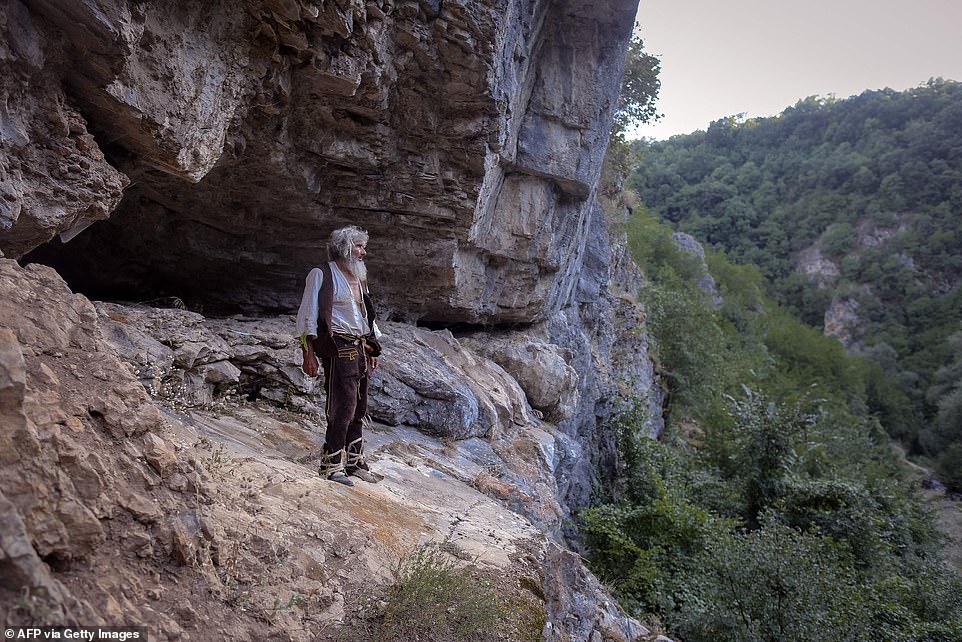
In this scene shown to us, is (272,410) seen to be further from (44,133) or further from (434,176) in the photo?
(434,176)

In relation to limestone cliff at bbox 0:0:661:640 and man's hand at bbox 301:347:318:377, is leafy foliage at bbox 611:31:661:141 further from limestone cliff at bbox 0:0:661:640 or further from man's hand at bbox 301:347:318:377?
man's hand at bbox 301:347:318:377

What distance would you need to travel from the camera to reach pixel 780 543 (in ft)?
24.0

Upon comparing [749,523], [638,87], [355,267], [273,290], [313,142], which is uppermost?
[638,87]

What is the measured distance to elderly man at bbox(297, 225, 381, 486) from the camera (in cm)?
357

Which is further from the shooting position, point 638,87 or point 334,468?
point 638,87

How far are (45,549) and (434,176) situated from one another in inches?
199

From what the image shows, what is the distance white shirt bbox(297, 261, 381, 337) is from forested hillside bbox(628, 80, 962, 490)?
33.4 meters

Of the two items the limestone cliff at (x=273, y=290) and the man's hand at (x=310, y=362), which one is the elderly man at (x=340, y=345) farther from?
the limestone cliff at (x=273, y=290)

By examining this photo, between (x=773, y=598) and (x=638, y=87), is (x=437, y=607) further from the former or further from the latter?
(x=638, y=87)

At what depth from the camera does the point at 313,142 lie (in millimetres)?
5383

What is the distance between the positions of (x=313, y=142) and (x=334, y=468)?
323 centimetres

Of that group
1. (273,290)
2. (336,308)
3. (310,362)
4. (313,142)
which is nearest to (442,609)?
(310,362)

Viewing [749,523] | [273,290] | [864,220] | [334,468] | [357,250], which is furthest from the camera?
[864,220]

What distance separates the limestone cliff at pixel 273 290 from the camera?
1905 millimetres
